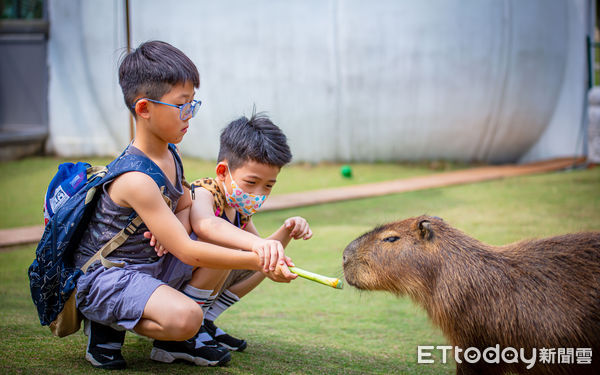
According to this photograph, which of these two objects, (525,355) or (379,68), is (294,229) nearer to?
(525,355)

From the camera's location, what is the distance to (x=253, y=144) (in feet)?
7.74

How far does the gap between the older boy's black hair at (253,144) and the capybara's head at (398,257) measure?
1.59 feet

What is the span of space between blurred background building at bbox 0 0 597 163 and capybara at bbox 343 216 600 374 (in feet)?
21.9

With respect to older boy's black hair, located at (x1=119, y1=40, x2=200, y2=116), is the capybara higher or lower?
lower

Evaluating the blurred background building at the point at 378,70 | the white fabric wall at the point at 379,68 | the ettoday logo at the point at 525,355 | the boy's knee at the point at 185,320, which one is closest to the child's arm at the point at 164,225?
the boy's knee at the point at 185,320

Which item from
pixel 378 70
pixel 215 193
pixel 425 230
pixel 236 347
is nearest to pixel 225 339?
pixel 236 347

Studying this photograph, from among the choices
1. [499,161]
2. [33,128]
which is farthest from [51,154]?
[499,161]

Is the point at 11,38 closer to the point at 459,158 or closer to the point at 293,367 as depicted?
the point at 459,158

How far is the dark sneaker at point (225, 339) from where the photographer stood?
246 centimetres

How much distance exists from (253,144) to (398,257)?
721 millimetres

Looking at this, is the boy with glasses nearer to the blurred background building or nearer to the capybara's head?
the capybara's head

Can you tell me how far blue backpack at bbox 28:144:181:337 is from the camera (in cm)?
205

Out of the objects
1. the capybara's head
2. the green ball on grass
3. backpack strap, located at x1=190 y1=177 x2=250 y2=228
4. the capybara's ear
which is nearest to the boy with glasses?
backpack strap, located at x1=190 y1=177 x2=250 y2=228

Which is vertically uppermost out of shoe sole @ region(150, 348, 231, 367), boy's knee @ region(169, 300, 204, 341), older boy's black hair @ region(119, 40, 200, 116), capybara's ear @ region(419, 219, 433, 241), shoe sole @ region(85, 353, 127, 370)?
older boy's black hair @ region(119, 40, 200, 116)
